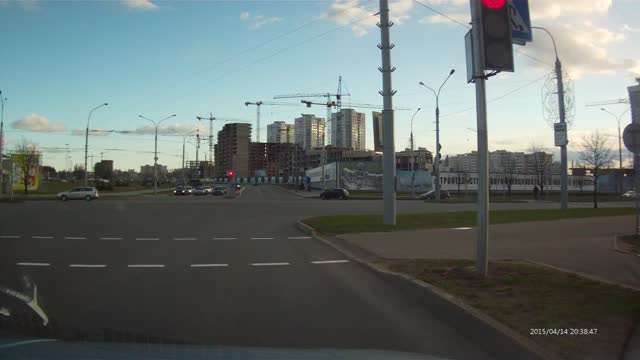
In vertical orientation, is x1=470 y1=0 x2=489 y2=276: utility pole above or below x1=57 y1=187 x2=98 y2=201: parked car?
above

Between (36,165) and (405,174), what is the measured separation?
60657 millimetres

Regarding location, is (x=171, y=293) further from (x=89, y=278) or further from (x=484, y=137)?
(x=484, y=137)

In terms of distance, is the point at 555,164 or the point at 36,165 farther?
the point at 555,164

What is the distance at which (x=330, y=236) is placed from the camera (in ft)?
54.3

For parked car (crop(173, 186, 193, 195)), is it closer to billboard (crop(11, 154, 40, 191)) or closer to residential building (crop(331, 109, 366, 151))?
billboard (crop(11, 154, 40, 191))

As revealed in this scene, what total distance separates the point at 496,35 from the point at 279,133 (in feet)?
477

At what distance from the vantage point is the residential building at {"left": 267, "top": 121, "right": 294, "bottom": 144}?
145750mm

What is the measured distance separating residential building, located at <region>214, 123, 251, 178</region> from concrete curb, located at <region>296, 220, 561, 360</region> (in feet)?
381

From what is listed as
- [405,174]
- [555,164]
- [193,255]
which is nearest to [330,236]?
[193,255]

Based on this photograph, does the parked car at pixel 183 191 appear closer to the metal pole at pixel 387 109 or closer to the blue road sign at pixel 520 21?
the metal pole at pixel 387 109

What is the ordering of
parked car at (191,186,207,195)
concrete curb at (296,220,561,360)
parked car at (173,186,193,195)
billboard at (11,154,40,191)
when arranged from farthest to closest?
parked car at (191,186,207,195), parked car at (173,186,193,195), billboard at (11,154,40,191), concrete curb at (296,220,561,360)

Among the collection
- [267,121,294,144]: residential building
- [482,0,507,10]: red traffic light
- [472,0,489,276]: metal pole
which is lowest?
[472,0,489,276]: metal pole

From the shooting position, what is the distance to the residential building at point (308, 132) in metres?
138

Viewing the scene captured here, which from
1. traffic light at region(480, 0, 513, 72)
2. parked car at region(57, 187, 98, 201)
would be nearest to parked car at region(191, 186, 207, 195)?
parked car at region(57, 187, 98, 201)
